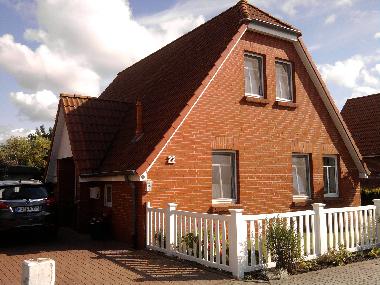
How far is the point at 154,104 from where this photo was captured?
43.7 ft

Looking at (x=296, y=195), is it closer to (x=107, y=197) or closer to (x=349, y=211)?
(x=349, y=211)

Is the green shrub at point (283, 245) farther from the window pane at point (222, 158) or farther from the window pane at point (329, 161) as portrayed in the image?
the window pane at point (329, 161)

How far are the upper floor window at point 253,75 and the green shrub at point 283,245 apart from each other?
6.18m

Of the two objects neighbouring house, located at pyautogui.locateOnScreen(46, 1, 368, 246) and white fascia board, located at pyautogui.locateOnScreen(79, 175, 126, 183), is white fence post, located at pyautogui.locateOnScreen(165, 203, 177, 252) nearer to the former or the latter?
neighbouring house, located at pyautogui.locateOnScreen(46, 1, 368, 246)

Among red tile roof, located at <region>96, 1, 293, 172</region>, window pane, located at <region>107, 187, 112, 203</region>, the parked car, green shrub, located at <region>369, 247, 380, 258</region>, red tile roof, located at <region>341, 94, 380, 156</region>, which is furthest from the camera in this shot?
red tile roof, located at <region>341, 94, 380, 156</region>

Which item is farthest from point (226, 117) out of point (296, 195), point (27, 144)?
point (27, 144)

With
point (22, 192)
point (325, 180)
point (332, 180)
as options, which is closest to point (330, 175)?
point (332, 180)

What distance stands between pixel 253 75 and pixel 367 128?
1355 centimetres

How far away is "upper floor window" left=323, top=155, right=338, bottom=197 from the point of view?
1490 centimetres

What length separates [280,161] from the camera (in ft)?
43.2

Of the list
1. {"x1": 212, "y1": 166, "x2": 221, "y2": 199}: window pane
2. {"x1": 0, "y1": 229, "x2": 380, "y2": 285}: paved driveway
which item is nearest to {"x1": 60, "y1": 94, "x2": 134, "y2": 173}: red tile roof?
{"x1": 0, "y1": 229, "x2": 380, "y2": 285}: paved driveway

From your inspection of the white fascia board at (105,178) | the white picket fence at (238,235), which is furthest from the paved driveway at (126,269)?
the white fascia board at (105,178)

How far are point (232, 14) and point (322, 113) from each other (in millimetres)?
5075

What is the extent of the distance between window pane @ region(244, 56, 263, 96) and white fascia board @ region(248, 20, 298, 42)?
3.09 feet
